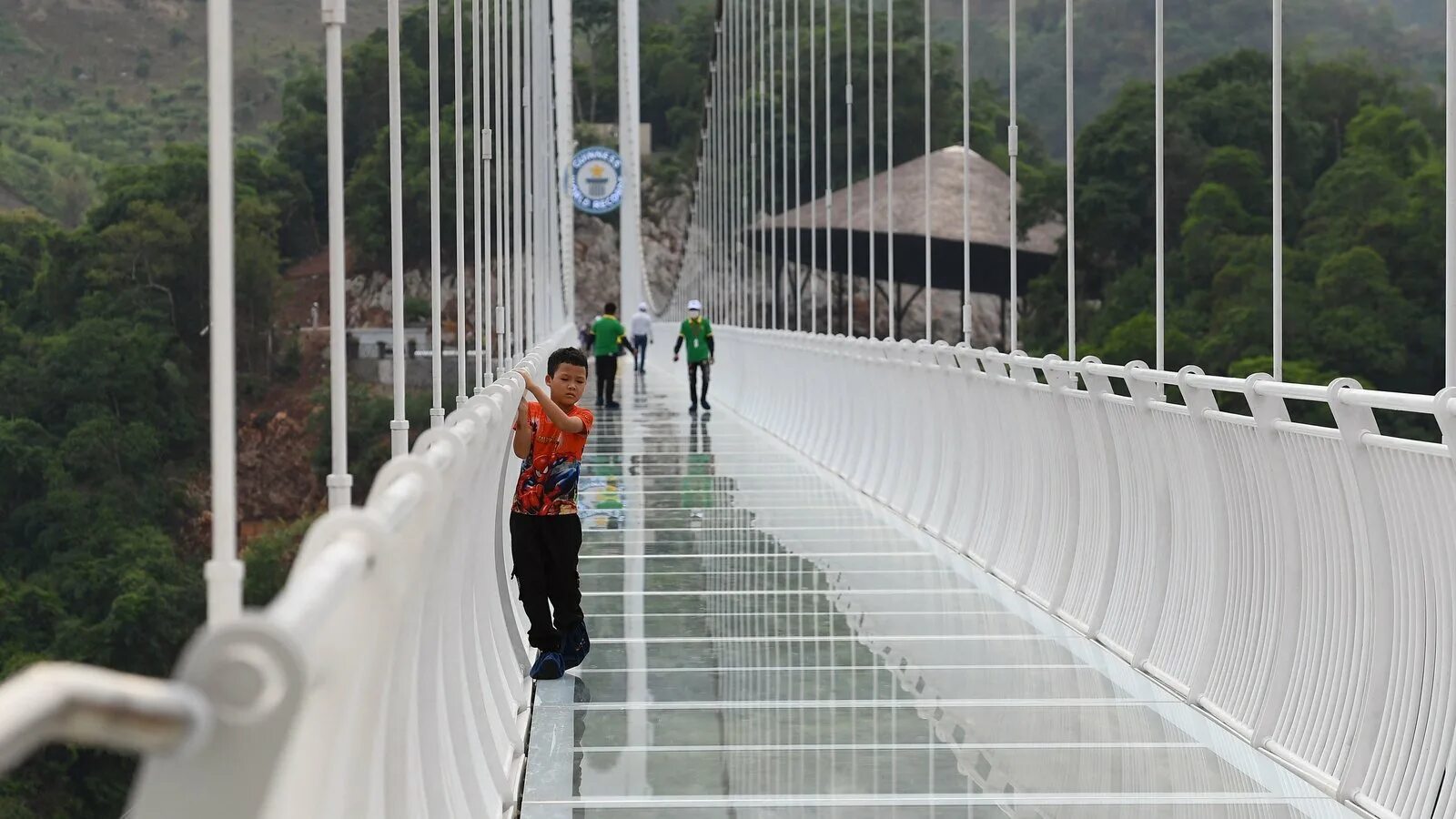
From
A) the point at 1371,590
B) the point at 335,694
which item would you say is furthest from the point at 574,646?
the point at 335,694

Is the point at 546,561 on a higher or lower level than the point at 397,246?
lower

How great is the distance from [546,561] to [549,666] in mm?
356

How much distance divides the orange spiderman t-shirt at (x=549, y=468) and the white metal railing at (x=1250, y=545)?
1.84 m

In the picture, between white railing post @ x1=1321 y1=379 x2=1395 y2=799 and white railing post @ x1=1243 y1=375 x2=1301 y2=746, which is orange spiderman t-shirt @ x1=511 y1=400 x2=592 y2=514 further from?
white railing post @ x1=1321 y1=379 x2=1395 y2=799

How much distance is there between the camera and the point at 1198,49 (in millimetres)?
69938

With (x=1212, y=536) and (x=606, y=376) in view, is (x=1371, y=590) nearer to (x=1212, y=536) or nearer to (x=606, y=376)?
(x=1212, y=536)

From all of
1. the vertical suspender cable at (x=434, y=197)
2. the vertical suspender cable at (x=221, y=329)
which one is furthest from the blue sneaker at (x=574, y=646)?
Result: the vertical suspender cable at (x=221, y=329)

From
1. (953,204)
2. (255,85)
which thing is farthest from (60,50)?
(953,204)

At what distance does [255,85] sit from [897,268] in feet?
73.3

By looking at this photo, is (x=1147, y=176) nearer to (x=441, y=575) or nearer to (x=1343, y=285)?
(x=1343, y=285)

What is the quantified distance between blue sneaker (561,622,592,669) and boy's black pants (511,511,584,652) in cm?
6

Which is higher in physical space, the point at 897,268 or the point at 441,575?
the point at 897,268

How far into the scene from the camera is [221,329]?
7.54ft

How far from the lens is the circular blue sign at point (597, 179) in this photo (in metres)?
77.6
